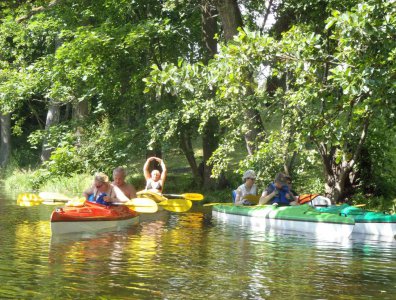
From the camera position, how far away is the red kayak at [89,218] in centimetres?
1291

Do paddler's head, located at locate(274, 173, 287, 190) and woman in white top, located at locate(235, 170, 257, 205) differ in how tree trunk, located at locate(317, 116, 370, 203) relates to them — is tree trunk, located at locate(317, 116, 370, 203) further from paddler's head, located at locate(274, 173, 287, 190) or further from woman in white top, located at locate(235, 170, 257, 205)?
woman in white top, located at locate(235, 170, 257, 205)

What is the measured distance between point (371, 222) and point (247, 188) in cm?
456

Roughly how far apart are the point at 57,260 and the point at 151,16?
13.8 metres

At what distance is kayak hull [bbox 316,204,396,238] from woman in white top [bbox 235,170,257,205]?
11.1 ft

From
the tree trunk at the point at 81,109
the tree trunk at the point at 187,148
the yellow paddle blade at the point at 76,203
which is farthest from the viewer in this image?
the tree trunk at the point at 81,109

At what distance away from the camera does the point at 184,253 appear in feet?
35.6

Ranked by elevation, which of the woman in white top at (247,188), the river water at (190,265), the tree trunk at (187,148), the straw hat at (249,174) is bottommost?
the river water at (190,265)

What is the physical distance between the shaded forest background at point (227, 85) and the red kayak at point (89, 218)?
257 cm

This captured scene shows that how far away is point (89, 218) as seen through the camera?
531 inches

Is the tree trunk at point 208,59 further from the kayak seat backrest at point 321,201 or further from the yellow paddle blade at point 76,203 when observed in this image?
the yellow paddle blade at point 76,203

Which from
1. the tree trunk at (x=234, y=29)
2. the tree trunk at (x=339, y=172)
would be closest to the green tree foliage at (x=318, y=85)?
the tree trunk at (x=339, y=172)

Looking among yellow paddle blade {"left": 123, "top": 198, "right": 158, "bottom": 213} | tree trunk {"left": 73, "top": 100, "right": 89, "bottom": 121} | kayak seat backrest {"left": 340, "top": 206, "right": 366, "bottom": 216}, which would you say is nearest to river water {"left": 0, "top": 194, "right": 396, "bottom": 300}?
yellow paddle blade {"left": 123, "top": 198, "right": 158, "bottom": 213}

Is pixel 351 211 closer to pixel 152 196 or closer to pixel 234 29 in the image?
pixel 152 196

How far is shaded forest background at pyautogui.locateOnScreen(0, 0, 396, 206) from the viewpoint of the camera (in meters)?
13.2
